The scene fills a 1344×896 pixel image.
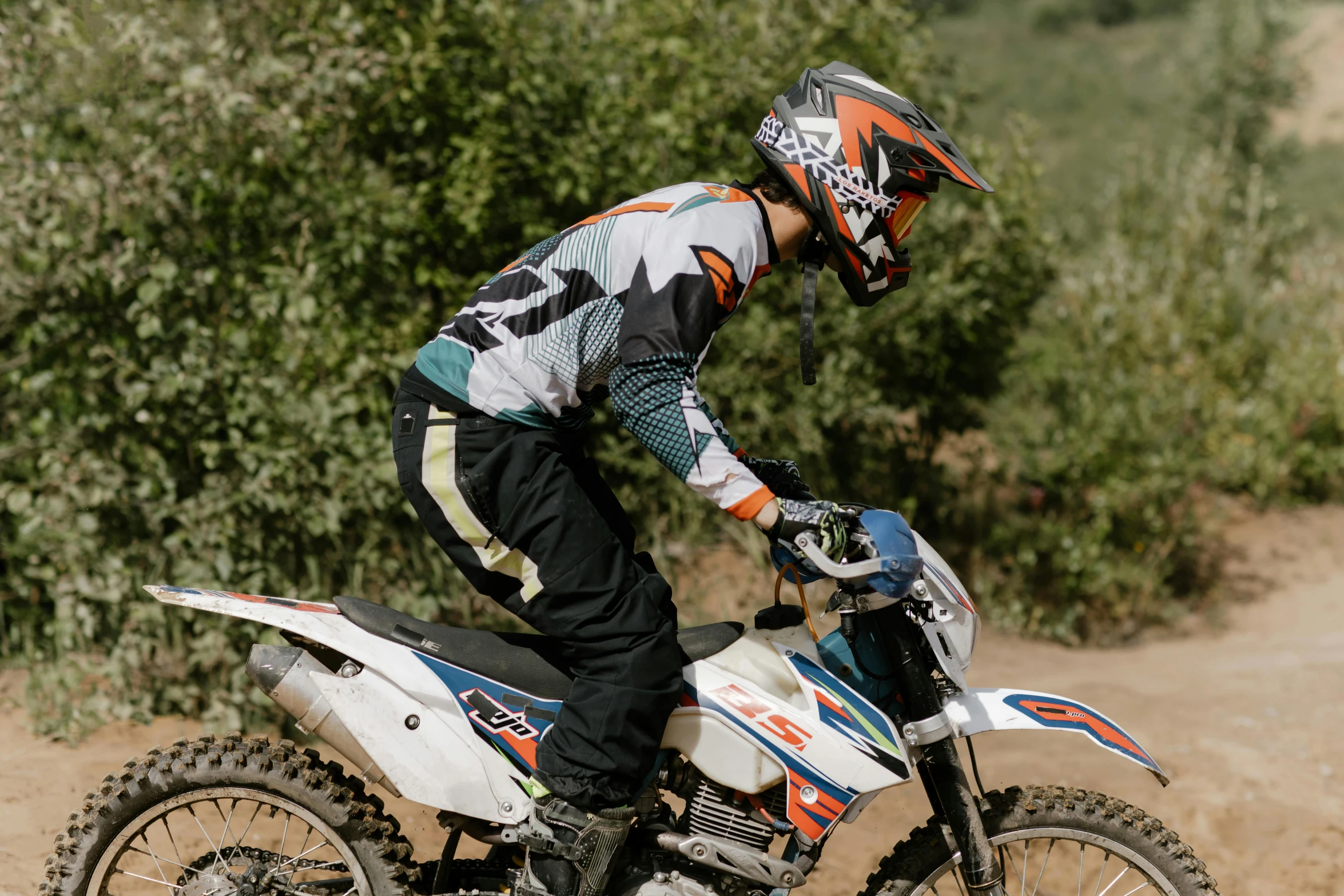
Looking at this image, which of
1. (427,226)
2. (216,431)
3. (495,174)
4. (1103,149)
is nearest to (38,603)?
(216,431)

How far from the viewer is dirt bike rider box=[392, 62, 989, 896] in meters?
2.41

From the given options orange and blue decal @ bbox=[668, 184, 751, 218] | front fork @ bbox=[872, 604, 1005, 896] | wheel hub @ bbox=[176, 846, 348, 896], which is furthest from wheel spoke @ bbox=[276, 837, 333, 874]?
orange and blue decal @ bbox=[668, 184, 751, 218]

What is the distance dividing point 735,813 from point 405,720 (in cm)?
81

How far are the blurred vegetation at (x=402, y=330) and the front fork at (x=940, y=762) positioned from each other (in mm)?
2892

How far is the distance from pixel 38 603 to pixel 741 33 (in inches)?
186

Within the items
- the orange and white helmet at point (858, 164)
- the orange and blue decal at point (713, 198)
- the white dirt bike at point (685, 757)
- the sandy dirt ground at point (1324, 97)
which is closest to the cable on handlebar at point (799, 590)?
the white dirt bike at point (685, 757)

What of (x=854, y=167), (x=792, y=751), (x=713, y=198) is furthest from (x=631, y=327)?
(x=792, y=751)

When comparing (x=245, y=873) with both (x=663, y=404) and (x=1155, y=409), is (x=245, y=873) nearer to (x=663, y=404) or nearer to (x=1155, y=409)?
(x=663, y=404)

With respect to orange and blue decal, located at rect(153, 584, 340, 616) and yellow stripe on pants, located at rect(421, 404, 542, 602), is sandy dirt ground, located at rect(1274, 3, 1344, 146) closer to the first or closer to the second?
yellow stripe on pants, located at rect(421, 404, 542, 602)

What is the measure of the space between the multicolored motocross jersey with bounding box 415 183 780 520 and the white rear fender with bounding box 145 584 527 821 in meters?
0.65

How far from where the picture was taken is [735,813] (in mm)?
2559

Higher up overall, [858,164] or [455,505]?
[858,164]

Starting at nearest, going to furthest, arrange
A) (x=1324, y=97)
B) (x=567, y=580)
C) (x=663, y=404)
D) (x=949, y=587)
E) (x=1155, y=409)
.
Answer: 1. (x=663, y=404)
2. (x=567, y=580)
3. (x=949, y=587)
4. (x=1155, y=409)
5. (x=1324, y=97)

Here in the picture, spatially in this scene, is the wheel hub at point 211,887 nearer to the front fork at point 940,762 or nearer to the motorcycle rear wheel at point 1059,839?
the motorcycle rear wheel at point 1059,839
